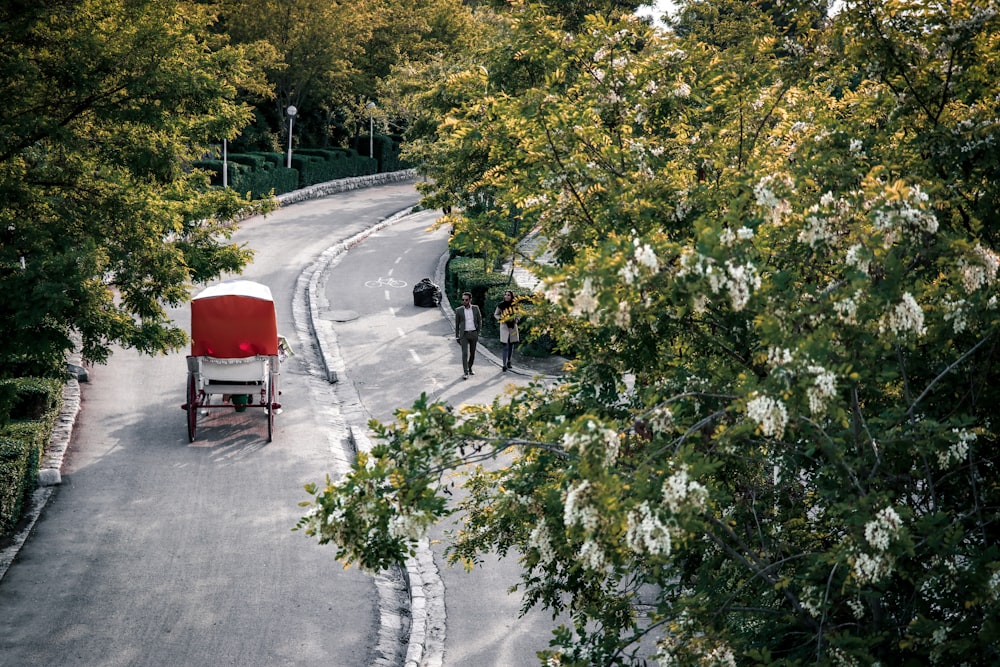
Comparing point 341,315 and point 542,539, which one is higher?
point 542,539

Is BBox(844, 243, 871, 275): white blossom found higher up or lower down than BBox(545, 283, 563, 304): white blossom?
higher up

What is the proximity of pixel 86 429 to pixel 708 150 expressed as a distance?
13403mm

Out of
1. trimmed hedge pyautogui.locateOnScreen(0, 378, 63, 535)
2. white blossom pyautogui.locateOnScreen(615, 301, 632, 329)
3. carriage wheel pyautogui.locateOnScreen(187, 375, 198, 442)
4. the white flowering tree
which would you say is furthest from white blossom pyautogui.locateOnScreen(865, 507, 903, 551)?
carriage wheel pyautogui.locateOnScreen(187, 375, 198, 442)

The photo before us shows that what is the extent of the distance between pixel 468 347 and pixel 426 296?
7.43 metres

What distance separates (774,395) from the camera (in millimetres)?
5441

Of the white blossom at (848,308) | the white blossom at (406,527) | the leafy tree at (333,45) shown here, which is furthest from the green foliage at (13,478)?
the leafy tree at (333,45)

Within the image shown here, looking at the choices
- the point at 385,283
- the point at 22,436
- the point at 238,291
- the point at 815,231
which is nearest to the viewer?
the point at 815,231

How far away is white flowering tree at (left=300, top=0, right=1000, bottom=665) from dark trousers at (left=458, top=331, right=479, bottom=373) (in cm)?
1263

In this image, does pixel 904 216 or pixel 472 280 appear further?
pixel 472 280

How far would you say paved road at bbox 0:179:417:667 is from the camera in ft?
36.4

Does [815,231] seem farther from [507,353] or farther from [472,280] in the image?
[472,280]

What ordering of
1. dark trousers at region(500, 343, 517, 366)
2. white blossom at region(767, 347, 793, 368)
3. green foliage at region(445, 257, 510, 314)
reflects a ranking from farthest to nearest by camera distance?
green foliage at region(445, 257, 510, 314)
dark trousers at region(500, 343, 517, 366)
white blossom at region(767, 347, 793, 368)

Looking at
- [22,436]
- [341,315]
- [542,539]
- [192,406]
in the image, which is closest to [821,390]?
[542,539]

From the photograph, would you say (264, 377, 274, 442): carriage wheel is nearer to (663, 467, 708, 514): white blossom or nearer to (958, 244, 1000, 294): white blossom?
(663, 467, 708, 514): white blossom
